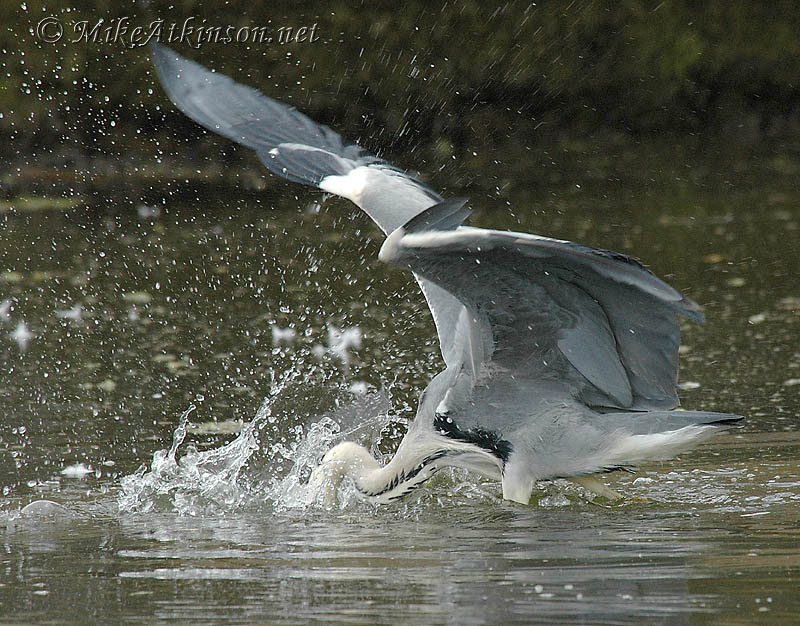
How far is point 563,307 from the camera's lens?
5047 millimetres

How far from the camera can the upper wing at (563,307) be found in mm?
4449

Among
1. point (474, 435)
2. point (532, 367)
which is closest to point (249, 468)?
point (474, 435)

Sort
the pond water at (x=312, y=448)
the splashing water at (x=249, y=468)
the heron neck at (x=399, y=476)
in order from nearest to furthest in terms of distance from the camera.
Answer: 1. the pond water at (x=312, y=448)
2. the splashing water at (x=249, y=468)
3. the heron neck at (x=399, y=476)

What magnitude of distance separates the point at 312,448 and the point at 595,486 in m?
1.44

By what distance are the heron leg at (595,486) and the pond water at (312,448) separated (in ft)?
0.25

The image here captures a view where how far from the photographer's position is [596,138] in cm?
2138

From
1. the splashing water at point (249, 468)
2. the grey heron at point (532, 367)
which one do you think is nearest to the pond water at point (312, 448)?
the splashing water at point (249, 468)

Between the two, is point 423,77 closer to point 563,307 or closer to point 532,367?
point 532,367

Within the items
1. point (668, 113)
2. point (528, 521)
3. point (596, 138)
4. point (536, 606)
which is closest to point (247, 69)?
point (596, 138)

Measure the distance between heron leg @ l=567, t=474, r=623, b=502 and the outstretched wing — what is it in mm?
1570

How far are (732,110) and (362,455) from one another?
1784 centimetres

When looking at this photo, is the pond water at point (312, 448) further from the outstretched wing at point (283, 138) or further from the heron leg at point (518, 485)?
the outstretched wing at point (283, 138)

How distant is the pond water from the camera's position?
3.78m
